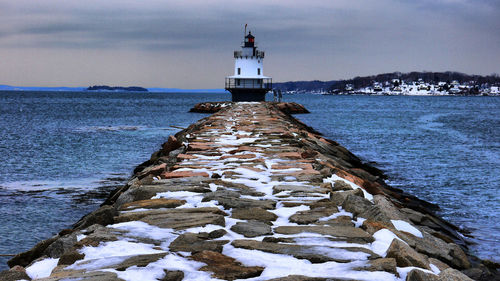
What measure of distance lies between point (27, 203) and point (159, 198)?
6921mm

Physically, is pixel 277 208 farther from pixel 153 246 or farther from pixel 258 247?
pixel 153 246

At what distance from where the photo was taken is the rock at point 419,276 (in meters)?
3.39

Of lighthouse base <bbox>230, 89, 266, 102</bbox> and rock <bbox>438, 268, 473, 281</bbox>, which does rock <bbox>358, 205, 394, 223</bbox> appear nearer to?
rock <bbox>438, 268, 473, 281</bbox>

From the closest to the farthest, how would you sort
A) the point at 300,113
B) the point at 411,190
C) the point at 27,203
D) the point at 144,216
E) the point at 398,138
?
the point at 144,216 < the point at 27,203 < the point at 411,190 < the point at 398,138 < the point at 300,113

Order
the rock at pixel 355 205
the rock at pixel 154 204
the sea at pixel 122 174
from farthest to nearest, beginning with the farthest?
the sea at pixel 122 174 < the rock at pixel 154 204 < the rock at pixel 355 205

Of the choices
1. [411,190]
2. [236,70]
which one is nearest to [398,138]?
[411,190]

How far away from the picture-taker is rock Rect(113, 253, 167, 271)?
3.67m

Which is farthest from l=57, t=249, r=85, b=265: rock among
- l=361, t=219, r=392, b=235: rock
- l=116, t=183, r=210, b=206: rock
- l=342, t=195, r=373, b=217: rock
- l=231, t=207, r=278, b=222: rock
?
l=342, t=195, r=373, b=217: rock

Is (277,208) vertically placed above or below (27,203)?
above

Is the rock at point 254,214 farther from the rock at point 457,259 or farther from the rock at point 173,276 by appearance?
the rock at point 457,259

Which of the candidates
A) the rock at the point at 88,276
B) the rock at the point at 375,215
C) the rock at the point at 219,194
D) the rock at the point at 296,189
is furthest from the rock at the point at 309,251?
the rock at the point at 296,189

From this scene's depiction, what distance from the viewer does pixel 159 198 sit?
567 cm

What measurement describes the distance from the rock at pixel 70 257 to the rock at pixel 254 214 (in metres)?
1.62

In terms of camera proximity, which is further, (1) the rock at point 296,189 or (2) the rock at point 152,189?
(1) the rock at point 296,189
